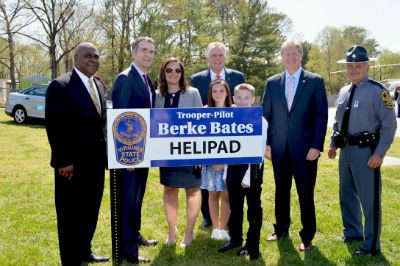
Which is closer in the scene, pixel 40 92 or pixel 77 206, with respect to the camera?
pixel 77 206

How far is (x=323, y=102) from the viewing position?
427 cm

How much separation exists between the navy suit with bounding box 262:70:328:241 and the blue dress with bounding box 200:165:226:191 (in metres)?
0.62

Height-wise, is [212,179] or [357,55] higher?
[357,55]

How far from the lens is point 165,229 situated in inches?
200

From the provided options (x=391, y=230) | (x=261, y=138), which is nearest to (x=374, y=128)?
(x=261, y=138)

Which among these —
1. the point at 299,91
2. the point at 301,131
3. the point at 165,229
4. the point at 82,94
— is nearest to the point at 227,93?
the point at 299,91

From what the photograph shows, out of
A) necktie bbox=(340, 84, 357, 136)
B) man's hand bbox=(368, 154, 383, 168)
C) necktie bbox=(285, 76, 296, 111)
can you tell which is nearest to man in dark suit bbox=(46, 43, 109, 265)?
necktie bbox=(285, 76, 296, 111)

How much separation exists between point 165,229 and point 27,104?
39.7ft

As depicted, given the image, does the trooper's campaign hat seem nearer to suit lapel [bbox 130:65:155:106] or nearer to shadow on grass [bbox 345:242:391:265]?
shadow on grass [bbox 345:242:391:265]

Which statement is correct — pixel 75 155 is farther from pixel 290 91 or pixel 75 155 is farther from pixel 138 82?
pixel 290 91

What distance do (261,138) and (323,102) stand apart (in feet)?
2.99

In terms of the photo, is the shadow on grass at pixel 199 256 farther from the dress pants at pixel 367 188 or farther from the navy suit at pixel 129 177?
the dress pants at pixel 367 188

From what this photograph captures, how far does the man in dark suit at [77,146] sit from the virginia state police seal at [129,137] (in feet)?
1.20

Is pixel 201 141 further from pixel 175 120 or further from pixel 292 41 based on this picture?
pixel 292 41
